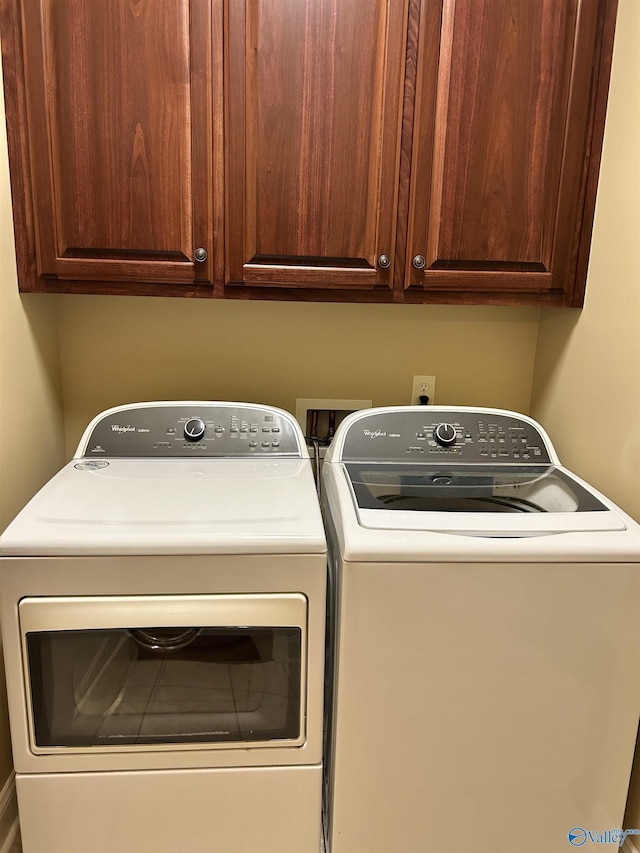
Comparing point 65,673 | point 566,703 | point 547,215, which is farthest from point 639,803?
point 547,215

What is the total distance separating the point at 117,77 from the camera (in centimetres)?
135

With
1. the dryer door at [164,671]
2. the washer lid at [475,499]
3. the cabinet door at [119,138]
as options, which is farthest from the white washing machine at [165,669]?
the cabinet door at [119,138]

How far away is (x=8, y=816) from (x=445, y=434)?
1.47m

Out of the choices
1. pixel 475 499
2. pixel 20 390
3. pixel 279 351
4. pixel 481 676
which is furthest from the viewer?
pixel 279 351

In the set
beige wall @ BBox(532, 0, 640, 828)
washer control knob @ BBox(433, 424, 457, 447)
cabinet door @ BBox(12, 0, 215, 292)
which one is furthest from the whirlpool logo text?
cabinet door @ BBox(12, 0, 215, 292)

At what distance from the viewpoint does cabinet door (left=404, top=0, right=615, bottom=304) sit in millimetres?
1379

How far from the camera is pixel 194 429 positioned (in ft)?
5.14

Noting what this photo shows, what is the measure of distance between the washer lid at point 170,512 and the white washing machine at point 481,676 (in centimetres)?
13

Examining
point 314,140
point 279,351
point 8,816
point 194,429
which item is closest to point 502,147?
point 314,140

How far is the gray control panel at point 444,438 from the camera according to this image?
1556 millimetres

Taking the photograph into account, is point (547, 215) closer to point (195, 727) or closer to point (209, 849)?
point (195, 727)

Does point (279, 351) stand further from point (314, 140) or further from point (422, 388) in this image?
point (314, 140)

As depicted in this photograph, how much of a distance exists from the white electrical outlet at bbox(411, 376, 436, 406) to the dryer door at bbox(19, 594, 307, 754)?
0.95m

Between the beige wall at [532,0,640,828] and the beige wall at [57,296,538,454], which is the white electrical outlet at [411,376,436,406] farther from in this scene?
the beige wall at [532,0,640,828]
